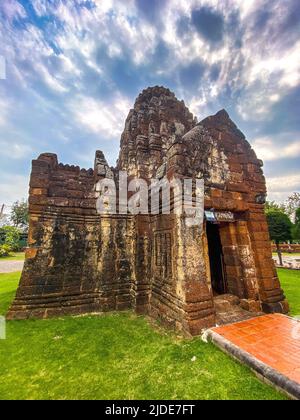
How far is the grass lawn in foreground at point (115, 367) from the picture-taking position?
2.39 metres

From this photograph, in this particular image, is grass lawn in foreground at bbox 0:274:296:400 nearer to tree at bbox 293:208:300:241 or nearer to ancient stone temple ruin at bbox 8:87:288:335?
ancient stone temple ruin at bbox 8:87:288:335

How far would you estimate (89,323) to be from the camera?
15.1ft

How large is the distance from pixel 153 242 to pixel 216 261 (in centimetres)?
249

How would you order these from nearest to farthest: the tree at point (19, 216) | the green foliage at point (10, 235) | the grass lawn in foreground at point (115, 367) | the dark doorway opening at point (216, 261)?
1. the grass lawn in foreground at point (115, 367)
2. the dark doorway opening at point (216, 261)
3. the green foliage at point (10, 235)
4. the tree at point (19, 216)

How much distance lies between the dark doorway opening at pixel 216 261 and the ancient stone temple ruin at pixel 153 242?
3.1 inches

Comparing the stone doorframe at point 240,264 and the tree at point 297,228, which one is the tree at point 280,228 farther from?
the stone doorframe at point 240,264

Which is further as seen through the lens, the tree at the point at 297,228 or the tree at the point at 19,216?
the tree at the point at 19,216

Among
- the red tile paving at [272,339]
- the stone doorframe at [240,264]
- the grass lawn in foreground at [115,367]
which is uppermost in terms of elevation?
the stone doorframe at [240,264]

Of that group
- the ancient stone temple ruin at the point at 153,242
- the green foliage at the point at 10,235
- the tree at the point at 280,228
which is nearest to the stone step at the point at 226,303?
the ancient stone temple ruin at the point at 153,242

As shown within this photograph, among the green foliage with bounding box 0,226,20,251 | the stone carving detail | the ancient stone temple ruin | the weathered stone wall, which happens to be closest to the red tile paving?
the ancient stone temple ruin

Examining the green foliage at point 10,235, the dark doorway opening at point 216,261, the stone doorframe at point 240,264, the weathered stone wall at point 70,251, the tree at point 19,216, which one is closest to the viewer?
the stone doorframe at point 240,264

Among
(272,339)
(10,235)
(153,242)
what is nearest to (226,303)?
(272,339)

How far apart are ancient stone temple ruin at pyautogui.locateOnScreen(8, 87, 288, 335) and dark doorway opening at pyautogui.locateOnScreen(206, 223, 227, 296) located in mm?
78

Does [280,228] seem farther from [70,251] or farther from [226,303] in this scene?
[70,251]
